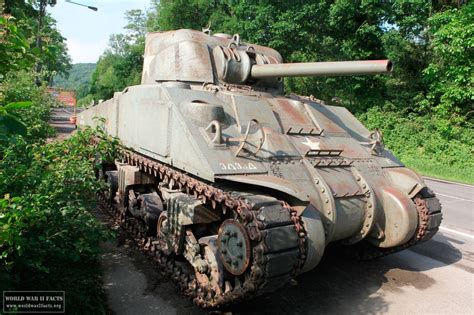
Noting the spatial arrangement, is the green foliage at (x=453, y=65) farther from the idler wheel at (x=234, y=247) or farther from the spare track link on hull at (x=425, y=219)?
the idler wheel at (x=234, y=247)

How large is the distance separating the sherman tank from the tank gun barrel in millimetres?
18

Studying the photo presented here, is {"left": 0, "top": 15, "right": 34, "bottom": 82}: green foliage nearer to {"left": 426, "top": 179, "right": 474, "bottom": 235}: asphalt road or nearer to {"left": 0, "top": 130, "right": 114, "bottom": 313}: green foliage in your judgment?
{"left": 0, "top": 130, "right": 114, "bottom": 313}: green foliage

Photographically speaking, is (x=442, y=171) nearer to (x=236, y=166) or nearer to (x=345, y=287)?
(x=345, y=287)

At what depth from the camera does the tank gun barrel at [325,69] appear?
196 inches

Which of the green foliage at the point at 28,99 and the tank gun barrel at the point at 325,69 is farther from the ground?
the tank gun barrel at the point at 325,69

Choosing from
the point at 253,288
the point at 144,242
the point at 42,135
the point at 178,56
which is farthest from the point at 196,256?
the point at 42,135

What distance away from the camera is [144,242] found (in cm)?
→ 646

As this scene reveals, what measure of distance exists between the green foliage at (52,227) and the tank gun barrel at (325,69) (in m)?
2.81

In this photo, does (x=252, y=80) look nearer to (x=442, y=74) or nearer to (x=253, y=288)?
(x=253, y=288)

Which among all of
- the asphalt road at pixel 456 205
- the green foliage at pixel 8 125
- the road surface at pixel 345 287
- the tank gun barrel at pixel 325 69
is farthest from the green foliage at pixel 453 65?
the green foliage at pixel 8 125

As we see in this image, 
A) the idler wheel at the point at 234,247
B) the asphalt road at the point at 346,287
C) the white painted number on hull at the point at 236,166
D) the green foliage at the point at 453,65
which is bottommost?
the asphalt road at the point at 346,287

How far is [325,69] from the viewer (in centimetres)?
554

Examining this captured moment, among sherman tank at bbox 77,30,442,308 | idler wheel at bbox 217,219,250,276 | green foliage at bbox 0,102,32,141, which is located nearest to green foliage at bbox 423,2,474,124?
sherman tank at bbox 77,30,442,308

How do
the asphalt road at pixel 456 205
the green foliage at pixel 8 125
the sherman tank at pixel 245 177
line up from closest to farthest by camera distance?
the green foliage at pixel 8 125 < the sherman tank at pixel 245 177 < the asphalt road at pixel 456 205
